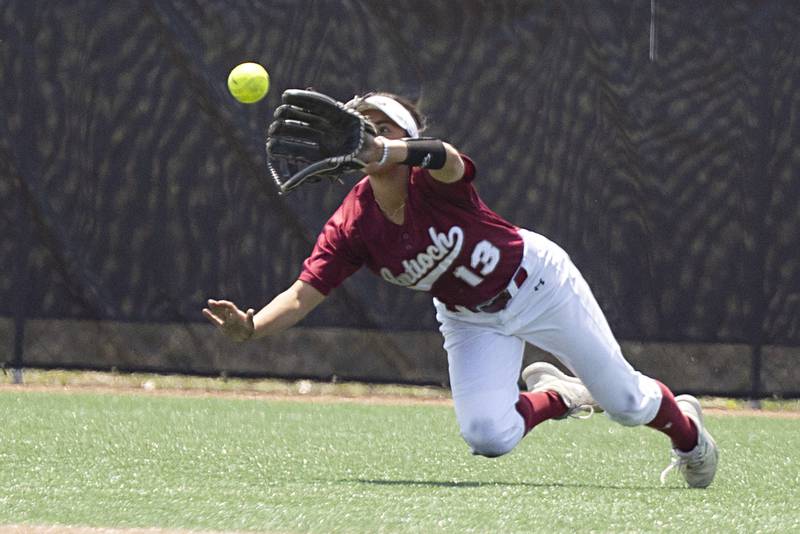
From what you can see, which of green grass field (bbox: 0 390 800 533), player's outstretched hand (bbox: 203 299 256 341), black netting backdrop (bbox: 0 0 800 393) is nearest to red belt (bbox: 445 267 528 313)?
green grass field (bbox: 0 390 800 533)

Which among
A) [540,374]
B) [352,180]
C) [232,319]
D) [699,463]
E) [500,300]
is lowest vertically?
[699,463]

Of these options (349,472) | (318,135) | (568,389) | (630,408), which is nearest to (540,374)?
(568,389)

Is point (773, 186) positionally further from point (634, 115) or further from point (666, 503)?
point (666, 503)

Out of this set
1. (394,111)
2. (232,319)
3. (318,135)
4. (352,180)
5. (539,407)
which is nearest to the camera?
(318,135)

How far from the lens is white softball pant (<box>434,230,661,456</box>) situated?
4.79m

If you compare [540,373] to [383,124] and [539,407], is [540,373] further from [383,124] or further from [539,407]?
[383,124]

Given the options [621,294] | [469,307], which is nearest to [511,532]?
[469,307]

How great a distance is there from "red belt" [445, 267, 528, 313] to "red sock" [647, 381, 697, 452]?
67 cm

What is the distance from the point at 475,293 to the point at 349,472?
0.87 metres

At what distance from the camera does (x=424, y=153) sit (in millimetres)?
4195

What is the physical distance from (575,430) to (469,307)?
88.9 inches

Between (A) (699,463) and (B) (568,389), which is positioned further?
(B) (568,389)

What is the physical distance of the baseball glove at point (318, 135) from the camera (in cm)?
406

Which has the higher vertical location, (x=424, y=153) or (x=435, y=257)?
(x=424, y=153)
